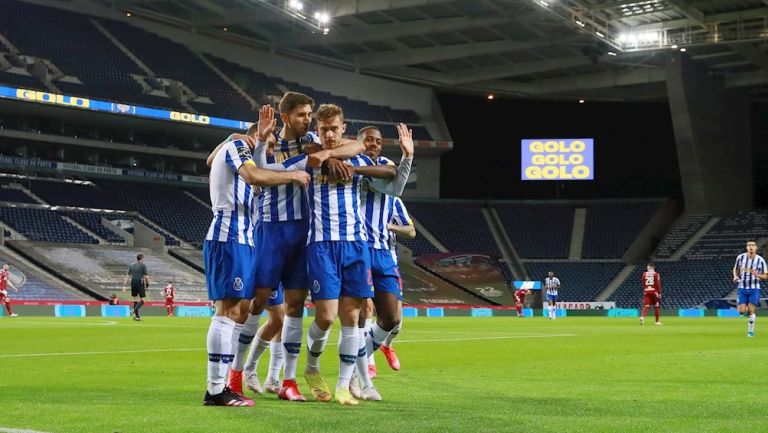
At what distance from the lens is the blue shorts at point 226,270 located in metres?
8.01

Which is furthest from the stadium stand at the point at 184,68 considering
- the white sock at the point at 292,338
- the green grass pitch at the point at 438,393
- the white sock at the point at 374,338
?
the white sock at the point at 292,338

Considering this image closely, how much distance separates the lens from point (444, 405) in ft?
26.8

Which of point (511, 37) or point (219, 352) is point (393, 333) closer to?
point (219, 352)

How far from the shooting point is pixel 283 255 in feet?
28.5

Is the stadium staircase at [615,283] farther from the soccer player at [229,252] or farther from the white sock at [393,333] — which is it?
the soccer player at [229,252]

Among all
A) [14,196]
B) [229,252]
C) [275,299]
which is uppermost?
[14,196]

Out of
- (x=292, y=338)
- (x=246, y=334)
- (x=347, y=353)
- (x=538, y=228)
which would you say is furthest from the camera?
(x=538, y=228)

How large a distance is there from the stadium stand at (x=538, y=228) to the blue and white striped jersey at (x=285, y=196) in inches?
2237

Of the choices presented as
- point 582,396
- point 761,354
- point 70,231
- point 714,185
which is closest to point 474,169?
point 714,185

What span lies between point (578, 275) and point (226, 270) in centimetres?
5611

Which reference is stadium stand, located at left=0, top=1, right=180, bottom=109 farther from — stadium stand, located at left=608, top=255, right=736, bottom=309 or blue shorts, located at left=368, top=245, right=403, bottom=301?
blue shorts, located at left=368, top=245, right=403, bottom=301

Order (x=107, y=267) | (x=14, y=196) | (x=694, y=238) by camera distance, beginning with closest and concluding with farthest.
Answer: (x=107, y=267) < (x=14, y=196) < (x=694, y=238)

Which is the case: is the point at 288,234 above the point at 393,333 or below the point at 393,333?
above

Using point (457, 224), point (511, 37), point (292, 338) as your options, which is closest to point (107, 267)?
point (511, 37)
